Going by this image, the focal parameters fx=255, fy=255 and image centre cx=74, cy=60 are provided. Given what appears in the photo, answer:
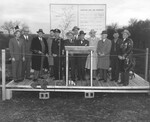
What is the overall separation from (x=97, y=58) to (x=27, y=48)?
7.62 feet

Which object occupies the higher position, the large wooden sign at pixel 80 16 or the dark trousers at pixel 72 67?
the large wooden sign at pixel 80 16

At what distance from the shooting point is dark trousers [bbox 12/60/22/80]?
7.86 metres

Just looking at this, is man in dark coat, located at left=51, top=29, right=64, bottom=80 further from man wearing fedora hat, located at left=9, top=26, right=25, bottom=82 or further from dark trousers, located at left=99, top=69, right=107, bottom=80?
dark trousers, located at left=99, top=69, right=107, bottom=80

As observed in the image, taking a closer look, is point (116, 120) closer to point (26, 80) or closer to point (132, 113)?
point (132, 113)

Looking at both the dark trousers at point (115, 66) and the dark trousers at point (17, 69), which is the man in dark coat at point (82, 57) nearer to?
the dark trousers at point (115, 66)

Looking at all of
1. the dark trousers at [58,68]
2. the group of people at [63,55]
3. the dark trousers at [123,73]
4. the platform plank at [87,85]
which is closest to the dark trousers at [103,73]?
the group of people at [63,55]

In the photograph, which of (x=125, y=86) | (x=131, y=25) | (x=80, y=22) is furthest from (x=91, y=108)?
(x=131, y=25)

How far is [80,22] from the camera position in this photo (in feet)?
31.7

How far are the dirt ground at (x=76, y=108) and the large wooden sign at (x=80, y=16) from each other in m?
2.82

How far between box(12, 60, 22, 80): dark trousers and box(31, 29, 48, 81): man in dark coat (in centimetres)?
44

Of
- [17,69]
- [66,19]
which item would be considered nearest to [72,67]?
[17,69]

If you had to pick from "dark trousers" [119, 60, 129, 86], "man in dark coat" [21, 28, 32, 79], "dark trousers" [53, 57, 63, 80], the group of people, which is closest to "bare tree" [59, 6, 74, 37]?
the group of people

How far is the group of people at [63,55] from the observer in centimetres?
783

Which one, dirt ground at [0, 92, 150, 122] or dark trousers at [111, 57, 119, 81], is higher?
dark trousers at [111, 57, 119, 81]
